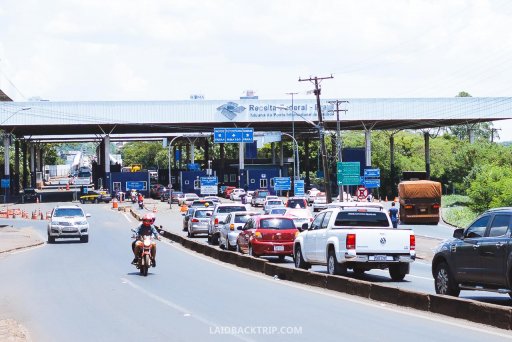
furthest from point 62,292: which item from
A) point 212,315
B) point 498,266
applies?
point 498,266

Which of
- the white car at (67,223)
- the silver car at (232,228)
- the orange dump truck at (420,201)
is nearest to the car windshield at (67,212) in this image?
the white car at (67,223)

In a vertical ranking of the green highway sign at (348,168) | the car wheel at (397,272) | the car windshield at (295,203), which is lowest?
the car windshield at (295,203)

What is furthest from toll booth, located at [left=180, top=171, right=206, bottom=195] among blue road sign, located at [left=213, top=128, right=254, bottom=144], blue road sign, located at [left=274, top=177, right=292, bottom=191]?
blue road sign, located at [left=213, top=128, right=254, bottom=144]

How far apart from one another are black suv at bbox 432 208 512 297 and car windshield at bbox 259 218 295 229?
41.4 feet

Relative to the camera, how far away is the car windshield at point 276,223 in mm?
30547

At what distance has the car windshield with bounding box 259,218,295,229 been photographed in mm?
30547

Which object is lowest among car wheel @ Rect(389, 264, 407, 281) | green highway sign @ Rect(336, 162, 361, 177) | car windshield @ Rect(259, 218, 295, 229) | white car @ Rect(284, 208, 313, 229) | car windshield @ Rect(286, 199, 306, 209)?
car windshield @ Rect(286, 199, 306, 209)

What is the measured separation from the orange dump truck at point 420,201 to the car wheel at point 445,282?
43.4 m

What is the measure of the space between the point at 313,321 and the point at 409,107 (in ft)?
288

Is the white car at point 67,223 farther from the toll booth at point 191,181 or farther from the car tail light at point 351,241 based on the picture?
the toll booth at point 191,181

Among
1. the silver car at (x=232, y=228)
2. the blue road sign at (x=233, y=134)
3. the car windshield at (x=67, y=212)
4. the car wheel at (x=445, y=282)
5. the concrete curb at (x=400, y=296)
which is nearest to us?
the concrete curb at (x=400, y=296)

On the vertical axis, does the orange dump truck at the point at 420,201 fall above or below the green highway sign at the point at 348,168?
below

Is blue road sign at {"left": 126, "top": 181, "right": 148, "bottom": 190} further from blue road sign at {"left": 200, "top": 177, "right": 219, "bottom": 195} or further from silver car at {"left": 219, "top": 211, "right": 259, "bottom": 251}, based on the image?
silver car at {"left": 219, "top": 211, "right": 259, "bottom": 251}

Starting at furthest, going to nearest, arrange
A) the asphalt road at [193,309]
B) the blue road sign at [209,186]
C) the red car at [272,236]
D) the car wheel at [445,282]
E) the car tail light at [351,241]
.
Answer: the blue road sign at [209,186]
the red car at [272,236]
the car tail light at [351,241]
the car wheel at [445,282]
the asphalt road at [193,309]
